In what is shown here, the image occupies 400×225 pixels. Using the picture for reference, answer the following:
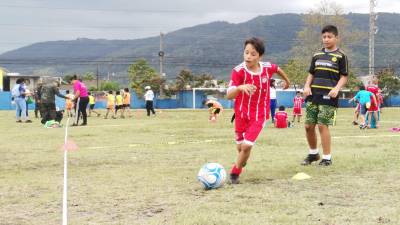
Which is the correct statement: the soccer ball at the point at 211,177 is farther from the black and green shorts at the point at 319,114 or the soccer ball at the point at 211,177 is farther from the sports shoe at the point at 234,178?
the black and green shorts at the point at 319,114

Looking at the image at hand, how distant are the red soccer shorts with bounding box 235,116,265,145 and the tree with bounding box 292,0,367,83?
7023cm

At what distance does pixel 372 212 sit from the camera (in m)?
4.82

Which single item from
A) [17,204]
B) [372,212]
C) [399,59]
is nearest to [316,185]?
[372,212]

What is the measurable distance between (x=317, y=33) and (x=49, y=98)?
63.9 metres

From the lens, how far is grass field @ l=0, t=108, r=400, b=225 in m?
4.81

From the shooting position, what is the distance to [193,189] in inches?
243

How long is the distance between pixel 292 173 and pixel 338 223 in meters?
2.71

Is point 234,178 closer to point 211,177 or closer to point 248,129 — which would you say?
point 211,177

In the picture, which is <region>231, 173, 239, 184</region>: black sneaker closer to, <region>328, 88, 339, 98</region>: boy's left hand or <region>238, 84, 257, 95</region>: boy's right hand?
<region>238, 84, 257, 95</region>: boy's right hand

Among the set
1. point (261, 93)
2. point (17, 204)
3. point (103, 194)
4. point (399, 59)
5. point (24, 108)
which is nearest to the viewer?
point (17, 204)

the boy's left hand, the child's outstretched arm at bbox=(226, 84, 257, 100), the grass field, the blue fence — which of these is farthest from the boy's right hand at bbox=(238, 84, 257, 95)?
the blue fence

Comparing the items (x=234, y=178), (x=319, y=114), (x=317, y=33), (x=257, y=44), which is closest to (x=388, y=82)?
(x=317, y=33)

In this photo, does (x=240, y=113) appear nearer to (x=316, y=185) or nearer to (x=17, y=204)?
(x=316, y=185)

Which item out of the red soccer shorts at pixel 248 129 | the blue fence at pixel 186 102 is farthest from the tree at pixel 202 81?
the red soccer shorts at pixel 248 129
